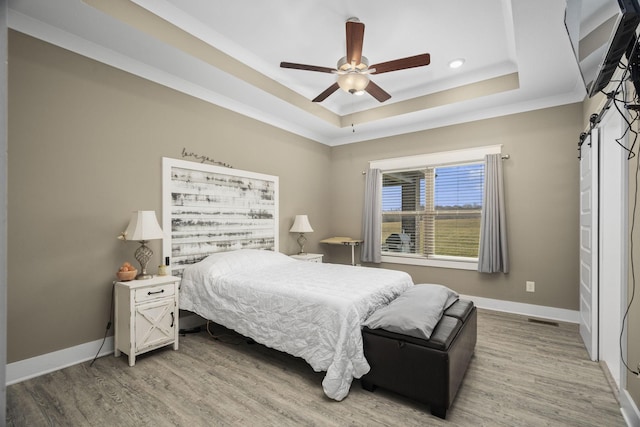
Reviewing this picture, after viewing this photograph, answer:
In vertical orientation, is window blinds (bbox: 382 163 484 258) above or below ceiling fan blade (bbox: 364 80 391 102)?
below

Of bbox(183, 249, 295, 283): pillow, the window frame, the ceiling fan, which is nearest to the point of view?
the ceiling fan

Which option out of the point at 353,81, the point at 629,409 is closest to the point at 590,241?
the point at 629,409

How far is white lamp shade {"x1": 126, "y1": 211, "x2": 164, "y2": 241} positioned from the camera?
2621 mm

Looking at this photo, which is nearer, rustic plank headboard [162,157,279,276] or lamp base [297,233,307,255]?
rustic plank headboard [162,157,279,276]

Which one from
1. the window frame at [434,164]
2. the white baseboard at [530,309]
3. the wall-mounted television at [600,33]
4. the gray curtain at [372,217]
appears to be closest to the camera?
the wall-mounted television at [600,33]

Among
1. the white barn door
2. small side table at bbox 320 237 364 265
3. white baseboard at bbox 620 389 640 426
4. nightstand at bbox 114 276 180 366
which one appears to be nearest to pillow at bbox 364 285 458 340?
white baseboard at bbox 620 389 640 426

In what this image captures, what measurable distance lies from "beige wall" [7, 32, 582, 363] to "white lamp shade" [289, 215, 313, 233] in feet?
0.53

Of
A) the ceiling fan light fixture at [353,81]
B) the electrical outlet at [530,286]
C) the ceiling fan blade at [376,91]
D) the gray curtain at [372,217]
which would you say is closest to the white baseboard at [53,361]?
the ceiling fan light fixture at [353,81]

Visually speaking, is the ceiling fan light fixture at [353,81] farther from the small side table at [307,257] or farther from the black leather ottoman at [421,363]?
the small side table at [307,257]

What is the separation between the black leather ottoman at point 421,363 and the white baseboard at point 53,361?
7.73ft

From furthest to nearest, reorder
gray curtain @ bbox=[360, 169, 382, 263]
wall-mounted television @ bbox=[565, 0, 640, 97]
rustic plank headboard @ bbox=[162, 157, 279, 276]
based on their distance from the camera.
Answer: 1. gray curtain @ bbox=[360, 169, 382, 263]
2. rustic plank headboard @ bbox=[162, 157, 279, 276]
3. wall-mounted television @ bbox=[565, 0, 640, 97]

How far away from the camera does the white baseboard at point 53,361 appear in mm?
2242

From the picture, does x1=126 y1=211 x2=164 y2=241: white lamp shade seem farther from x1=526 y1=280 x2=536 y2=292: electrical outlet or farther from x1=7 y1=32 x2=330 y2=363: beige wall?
x1=526 y1=280 x2=536 y2=292: electrical outlet

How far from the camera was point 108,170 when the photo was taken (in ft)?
9.11
